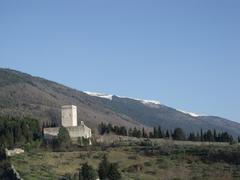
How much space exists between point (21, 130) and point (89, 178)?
93.6 ft

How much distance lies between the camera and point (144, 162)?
6016 centimetres

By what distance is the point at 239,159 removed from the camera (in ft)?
195

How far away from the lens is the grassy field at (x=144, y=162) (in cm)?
5312

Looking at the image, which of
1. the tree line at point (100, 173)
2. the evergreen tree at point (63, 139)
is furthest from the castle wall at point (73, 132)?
the tree line at point (100, 173)

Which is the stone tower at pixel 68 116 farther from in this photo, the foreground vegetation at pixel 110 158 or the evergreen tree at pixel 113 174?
the evergreen tree at pixel 113 174

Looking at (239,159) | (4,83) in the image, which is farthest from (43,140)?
(4,83)

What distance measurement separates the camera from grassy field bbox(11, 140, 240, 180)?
5312 centimetres

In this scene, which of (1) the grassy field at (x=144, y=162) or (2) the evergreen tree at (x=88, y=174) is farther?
(1) the grassy field at (x=144, y=162)

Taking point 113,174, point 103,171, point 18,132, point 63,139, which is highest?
point 18,132

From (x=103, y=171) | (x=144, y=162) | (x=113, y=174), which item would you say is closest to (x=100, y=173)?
(x=103, y=171)

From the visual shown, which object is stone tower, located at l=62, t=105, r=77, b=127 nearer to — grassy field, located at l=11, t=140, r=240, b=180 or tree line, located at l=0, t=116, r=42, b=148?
tree line, located at l=0, t=116, r=42, b=148

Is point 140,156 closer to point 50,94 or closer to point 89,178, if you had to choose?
point 89,178

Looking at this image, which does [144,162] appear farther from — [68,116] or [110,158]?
[68,116]

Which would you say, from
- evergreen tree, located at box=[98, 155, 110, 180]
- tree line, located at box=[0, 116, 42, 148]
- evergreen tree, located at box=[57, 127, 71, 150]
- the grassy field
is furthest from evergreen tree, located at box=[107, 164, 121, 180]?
tree line, located at box=[0, 116, 42, 148]
